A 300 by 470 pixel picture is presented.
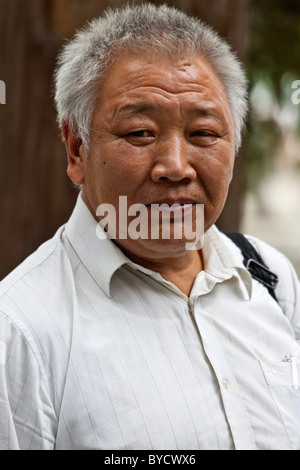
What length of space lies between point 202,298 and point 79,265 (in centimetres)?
35

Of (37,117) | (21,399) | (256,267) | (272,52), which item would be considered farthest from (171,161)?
(272,52)

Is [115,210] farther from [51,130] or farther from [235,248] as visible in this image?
[51,130]

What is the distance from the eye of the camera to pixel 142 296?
1.70m

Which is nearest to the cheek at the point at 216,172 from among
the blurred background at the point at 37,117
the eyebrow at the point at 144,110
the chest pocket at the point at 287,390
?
the eyebrow at the point at 144,110

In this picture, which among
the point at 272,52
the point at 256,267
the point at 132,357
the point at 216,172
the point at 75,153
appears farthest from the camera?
the point at 272,52

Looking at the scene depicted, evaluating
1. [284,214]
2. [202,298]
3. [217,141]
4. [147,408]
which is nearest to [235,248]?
[202,298]

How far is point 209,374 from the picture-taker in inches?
64.1

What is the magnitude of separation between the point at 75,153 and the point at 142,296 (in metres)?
0.46

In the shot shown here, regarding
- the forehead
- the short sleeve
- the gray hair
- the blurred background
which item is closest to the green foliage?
the blurred background

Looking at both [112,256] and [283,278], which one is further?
[283,278]

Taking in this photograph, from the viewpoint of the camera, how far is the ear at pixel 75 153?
5.90 ft

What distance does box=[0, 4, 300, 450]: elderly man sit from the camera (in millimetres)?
1494

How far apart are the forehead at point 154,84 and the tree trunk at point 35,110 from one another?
2098 millimetres

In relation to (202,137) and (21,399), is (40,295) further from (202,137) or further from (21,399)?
(202,137)
